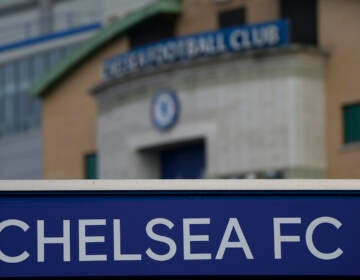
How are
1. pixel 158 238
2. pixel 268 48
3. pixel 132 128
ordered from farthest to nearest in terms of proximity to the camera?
pixel 132 128, pixel 268 48, pixel 158 238

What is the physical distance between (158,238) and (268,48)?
62848 mm

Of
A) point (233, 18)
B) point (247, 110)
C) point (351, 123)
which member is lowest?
point (351, 123)

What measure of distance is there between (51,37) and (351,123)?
4114 centimetres

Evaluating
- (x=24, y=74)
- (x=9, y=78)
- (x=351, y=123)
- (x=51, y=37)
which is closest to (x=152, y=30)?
(x=351, y=123)

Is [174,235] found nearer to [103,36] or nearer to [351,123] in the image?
[351,123]

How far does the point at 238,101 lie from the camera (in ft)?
238

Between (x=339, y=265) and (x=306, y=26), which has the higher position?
(x=306, y=26)

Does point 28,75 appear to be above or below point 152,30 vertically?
below

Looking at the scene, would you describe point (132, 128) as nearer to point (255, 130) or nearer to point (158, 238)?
point (255, 130)

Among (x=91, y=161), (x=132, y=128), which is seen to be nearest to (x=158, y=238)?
(x=132, y=128)

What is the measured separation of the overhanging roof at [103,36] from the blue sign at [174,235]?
234 ft

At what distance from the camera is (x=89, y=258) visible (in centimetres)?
801

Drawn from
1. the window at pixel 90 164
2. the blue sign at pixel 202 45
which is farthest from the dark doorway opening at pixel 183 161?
the window at pixel 90 164

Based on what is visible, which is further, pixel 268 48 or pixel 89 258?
pixel 268 48
